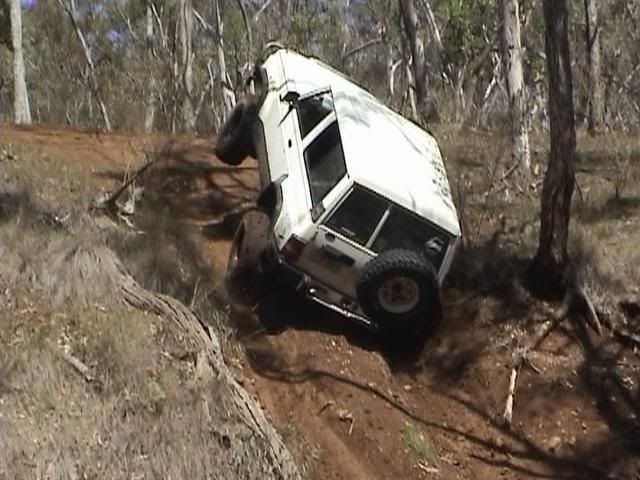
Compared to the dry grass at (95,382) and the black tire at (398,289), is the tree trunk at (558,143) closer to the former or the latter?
the black tire at (398,289)

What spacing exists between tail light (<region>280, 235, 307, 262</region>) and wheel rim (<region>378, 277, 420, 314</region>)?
784mm

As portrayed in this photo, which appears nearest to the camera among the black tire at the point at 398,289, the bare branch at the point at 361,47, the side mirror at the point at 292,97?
the black tire at the point at 398,289

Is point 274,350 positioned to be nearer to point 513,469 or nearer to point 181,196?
point 513,469

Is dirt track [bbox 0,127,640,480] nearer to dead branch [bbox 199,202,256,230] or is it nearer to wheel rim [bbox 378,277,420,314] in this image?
wheel rim [bbox 378,277,420,314]

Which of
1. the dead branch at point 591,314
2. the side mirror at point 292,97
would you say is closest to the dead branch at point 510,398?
the dead branch at point 591,314

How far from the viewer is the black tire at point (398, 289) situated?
376 inches

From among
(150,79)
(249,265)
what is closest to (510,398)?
(249,265)

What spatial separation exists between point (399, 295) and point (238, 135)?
142 inches

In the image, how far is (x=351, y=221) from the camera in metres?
9.82

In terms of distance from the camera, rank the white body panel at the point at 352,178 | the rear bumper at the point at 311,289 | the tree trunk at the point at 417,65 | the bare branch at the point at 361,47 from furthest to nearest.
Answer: the bare branch at the point at 361,47 < the tree trunk at the point at 417,65 < the rear bumper at the point at 311,289 < the white body panel at the point at 352,178

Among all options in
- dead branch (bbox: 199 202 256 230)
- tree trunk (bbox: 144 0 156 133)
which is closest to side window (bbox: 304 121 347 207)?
dead branch (bbox: 199 202 256 230)

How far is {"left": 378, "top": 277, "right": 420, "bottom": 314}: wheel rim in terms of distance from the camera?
964cm

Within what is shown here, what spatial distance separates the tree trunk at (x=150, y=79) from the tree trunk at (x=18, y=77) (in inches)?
114

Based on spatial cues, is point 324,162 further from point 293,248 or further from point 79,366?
point 79,366
